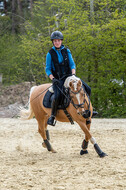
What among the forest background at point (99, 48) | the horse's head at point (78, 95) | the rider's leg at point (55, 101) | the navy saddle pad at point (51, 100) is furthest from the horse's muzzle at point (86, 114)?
the forest background at point (99, 48)

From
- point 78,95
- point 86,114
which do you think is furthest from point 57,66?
point 86,114

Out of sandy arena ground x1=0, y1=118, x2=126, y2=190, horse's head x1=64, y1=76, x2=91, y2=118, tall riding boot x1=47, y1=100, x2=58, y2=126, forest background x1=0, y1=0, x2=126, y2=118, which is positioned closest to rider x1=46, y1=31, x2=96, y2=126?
tall riding boot x1=47, y1=100, x2=58, y2=126

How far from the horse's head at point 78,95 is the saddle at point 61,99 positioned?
0.21 metres

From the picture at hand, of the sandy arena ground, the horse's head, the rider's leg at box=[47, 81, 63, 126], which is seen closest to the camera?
the sandy arena ground

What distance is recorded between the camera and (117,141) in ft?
27.7

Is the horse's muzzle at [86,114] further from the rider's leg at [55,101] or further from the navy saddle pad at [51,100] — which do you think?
the rider's leg at [55,101]

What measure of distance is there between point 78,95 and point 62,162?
1325 mm

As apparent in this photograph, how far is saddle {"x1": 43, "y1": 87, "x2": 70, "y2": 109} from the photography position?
632cm

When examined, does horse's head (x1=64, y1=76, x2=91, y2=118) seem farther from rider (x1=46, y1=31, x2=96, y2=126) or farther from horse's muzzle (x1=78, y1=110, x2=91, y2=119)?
rider (x1=46, y1=31, x2=96, y2=126)

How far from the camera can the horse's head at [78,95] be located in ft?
19.6

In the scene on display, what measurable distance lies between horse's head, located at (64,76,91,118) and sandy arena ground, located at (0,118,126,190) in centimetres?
95

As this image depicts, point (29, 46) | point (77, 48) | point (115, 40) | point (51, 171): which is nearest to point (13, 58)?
point (29, 46)

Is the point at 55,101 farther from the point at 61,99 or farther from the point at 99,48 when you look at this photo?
the point at 99,48

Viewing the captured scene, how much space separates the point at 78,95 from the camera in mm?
5984
